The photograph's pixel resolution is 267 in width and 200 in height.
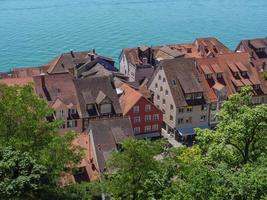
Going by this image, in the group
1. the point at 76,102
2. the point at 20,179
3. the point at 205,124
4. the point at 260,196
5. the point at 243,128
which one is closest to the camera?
the point at 260,196

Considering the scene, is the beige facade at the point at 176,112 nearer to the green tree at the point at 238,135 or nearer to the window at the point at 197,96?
the window at the point at 197,96

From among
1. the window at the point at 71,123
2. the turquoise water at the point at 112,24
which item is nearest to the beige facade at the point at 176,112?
the window at the point at 71,123

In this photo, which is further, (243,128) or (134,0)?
(134,0)

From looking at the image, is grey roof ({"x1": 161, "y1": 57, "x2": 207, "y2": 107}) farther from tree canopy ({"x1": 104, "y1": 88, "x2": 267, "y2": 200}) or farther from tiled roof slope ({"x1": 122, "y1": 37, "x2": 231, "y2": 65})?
tree canopy ({"x1": 104, "y1": 88, "x2": 267, "y2": 200})

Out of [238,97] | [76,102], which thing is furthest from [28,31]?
[238,97]

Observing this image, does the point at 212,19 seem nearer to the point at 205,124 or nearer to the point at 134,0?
the point at 134,0

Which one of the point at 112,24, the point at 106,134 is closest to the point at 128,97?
the point at 106,134

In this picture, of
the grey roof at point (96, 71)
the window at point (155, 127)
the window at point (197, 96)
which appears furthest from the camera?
the grey roof at point (96, 71)
